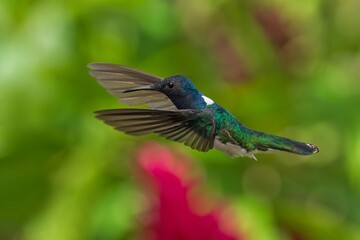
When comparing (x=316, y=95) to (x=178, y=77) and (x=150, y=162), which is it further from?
(x=178, y=77)

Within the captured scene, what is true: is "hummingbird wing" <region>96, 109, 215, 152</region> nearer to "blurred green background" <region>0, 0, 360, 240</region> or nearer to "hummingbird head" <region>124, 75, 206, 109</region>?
"hummingbird head" <region>124, 75, 206, 109</region>

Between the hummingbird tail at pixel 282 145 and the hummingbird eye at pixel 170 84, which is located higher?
the hummingbird tail at pixel 282 145

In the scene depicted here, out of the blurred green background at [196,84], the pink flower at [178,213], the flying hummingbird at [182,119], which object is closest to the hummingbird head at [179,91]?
the flying hummingbird at [182,119]

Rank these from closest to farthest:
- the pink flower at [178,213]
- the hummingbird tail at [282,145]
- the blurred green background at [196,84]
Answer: the hummingbird tail at [282,145]
the pink flower at [178,213]
the blurred green background at [196,84]

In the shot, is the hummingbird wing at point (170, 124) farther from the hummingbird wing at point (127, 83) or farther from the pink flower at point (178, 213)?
the pink flower at point (178, 213)

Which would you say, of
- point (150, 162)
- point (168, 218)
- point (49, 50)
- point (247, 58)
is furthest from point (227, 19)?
point (168, 218)

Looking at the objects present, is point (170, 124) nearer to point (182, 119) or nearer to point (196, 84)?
point (182, 119)
